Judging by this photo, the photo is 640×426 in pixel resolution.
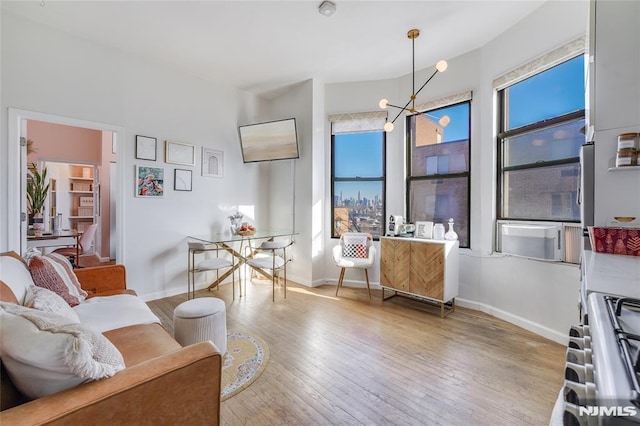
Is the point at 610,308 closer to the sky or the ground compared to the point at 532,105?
closer to the ground

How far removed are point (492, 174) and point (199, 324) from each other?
336 centimetres

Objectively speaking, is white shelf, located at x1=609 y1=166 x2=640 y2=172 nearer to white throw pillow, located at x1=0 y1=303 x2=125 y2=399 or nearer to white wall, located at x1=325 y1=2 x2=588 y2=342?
white wall, located at x1=325 y1=2 x2=588 y2=342

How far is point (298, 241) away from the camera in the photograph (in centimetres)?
432

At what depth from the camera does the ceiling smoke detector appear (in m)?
2.44

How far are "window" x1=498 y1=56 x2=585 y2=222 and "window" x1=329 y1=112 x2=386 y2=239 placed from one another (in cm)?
158

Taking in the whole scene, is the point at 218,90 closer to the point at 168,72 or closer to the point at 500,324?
the point at 168,72

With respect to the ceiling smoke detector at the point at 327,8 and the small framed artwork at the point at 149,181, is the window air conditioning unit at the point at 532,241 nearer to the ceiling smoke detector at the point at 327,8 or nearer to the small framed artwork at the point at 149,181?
the ceiling smoke detector at the point at 327,8

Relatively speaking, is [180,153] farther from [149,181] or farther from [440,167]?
[440,167]

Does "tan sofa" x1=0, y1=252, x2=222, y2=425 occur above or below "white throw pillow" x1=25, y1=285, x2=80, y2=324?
below

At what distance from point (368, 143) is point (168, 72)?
303cm

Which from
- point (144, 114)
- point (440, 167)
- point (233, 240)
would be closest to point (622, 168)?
point (440, 167)

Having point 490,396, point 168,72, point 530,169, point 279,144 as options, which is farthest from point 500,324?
point 168,72

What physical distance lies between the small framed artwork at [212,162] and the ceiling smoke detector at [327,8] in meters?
2.46

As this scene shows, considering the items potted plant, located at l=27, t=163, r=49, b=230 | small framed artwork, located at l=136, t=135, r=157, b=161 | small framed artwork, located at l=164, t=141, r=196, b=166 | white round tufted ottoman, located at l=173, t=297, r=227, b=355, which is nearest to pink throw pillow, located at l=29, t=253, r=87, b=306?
white round tufted ottoman, located at l=173, t=297, r=227, b=355
